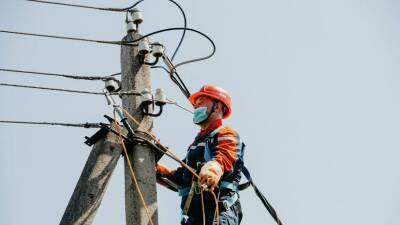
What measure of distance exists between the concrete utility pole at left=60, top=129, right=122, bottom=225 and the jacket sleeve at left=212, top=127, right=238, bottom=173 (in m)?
0.87

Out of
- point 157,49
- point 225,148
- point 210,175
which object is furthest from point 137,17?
point 210,175

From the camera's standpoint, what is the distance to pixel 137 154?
5562 millimetres

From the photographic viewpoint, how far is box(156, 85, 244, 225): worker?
5.52 meters

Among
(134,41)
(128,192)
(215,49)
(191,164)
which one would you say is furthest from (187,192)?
(215,49)

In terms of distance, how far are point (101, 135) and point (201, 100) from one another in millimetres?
1355

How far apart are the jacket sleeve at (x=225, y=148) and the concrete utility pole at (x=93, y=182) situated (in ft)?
2.86

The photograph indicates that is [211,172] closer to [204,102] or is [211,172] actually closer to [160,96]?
[160,96]

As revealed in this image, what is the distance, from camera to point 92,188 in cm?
514

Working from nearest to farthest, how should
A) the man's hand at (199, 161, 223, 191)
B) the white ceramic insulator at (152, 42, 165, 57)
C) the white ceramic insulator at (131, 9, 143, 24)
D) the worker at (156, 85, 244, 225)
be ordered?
the man's hand at (199, 161, 223, 191)
the worker at (156, 85, 244, 225)
the white ceramic insulator at (152, 42, 165, 57)
the white ceramic insulator at (131, 9, 143, 24)

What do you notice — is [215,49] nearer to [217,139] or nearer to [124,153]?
[217,139]

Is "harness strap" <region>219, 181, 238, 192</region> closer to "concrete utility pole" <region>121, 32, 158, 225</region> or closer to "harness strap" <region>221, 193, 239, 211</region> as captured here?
"harness strap" <region>221, 193, 239, 211</region>

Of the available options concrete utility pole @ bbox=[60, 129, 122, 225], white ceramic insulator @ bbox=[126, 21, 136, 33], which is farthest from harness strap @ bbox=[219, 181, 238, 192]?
white ceramic insulator @ bbox=[126, 21, 136, 33]

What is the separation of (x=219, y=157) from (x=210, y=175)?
15.0 inches

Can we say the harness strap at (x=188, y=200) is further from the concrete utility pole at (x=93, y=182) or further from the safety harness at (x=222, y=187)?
the concrete utility pole at (x=93, y=182)
